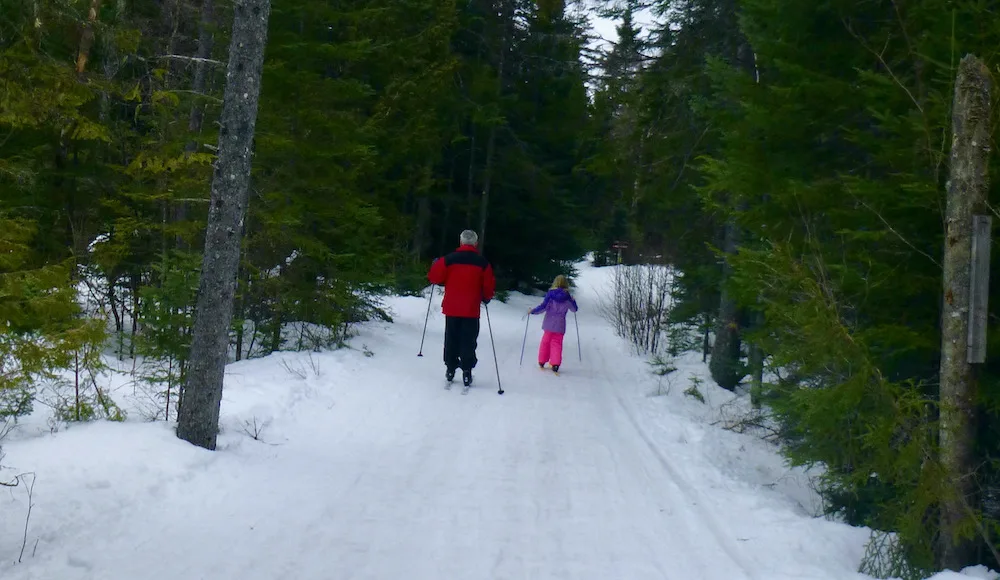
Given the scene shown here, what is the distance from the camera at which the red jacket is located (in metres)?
12.3

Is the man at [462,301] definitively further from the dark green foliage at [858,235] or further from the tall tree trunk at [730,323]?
the dark green foliage at [858,235]

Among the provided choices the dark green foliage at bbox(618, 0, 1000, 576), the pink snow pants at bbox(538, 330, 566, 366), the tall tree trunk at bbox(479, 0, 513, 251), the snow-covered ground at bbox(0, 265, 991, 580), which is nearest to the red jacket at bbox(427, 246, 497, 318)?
the snow-covered ground at bbox(0, 265, 991, 580)

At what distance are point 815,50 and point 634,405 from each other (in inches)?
224

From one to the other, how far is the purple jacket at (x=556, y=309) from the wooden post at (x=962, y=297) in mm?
9214

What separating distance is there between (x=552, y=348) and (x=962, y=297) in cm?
960

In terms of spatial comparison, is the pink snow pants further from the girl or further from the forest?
the forest

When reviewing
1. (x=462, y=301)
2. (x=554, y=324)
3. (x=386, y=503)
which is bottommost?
(x=386, y=503)

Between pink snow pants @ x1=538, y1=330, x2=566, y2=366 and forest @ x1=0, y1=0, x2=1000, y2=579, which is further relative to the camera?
pink snow pants @ x1=538, y1=330, x2=566, y2=366

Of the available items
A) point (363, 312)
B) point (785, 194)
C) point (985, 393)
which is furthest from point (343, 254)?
point (985, 393)

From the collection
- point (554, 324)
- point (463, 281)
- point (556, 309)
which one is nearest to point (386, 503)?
point (463, 281)

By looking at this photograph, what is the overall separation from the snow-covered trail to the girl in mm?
4235

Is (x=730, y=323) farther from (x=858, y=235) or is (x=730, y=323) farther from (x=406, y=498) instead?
(x=406, y=498)

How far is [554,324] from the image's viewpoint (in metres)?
14.7

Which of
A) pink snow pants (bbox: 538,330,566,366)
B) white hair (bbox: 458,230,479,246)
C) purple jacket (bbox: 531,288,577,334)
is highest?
white hair (bbox: 458,230,479,246)
